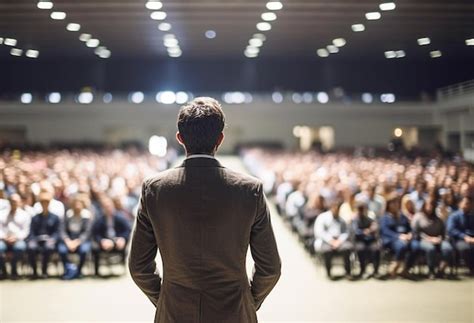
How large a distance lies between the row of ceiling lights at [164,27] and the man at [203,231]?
8255 millimetres

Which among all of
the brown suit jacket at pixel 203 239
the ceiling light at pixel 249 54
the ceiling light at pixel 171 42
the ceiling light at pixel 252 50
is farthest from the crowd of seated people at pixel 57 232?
the ceiling light at pixel 249 54

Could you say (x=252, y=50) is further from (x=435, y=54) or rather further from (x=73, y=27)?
(x=435, y=54)

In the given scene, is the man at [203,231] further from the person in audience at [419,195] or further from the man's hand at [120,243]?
the person in audience at [419,195]

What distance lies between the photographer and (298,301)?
23.0 feet

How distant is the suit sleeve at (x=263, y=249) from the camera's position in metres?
2.40

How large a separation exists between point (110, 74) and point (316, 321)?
26006 mm

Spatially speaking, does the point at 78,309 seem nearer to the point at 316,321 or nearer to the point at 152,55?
the point at 316,321

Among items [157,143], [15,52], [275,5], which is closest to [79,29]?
[15,52]

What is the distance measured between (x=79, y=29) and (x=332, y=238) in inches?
375

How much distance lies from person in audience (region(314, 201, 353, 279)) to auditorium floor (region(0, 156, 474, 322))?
337 mm

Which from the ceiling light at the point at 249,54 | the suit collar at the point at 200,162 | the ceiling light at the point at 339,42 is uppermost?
the ceiling light at the point at 249,54

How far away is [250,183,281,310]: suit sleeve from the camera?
240cm

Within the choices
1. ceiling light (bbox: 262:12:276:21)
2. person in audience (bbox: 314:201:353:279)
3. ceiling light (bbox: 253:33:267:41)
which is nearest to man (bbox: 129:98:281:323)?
person in audience (bbox: 314:201:353:279)

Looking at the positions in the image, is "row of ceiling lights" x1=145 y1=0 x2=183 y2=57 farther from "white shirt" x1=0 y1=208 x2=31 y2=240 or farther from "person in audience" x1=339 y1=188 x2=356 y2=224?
"person in audience" x1=339 y1=188 x2=356 y2=224
